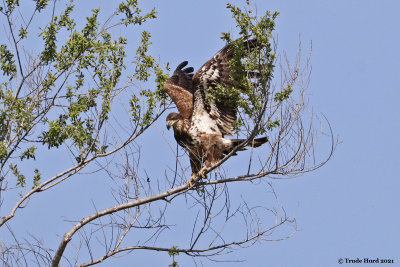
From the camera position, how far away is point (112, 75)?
9.48 metres

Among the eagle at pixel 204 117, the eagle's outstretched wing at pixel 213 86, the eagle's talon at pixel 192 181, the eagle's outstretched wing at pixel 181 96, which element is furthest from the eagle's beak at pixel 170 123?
the eagle's talon at pixel 192 181

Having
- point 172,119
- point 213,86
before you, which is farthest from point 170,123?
point 213,86

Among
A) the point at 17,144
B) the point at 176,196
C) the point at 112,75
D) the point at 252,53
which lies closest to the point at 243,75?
the point at 252,53

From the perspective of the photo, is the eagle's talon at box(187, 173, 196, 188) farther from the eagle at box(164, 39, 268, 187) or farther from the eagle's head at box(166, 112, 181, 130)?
the eagle's head at box(166, 112, 181, 130)

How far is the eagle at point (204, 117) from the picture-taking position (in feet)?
29.9

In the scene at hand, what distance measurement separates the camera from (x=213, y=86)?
9398 millimetres

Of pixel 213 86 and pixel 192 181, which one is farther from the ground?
pixel 213 86

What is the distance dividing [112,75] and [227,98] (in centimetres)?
211

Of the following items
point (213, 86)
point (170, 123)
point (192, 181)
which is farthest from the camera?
point (213, 86)

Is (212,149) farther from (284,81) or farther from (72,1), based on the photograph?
(72,1)

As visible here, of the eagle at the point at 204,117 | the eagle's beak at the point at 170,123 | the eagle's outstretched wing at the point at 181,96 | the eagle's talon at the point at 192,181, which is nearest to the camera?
the eagle's talon at the point at 192,181

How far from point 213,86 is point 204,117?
0.41 meters

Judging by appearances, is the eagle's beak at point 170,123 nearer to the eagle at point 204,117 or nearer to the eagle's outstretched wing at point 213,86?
the eagle at point 204,117

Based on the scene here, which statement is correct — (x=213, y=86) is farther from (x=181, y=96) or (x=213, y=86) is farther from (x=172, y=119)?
(x=172, y=119)
